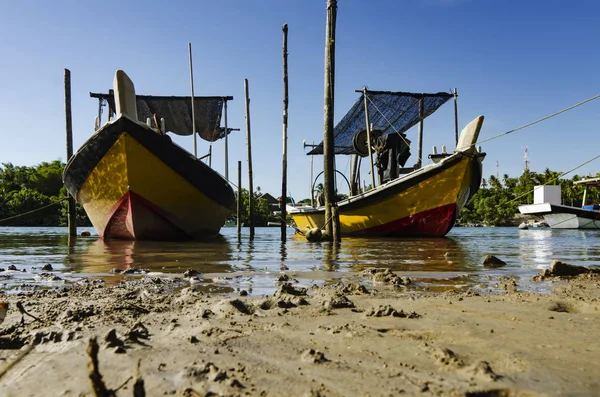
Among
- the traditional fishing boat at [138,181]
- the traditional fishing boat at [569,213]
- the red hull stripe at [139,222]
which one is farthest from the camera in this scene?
the traditional fishing boat at [569,213]

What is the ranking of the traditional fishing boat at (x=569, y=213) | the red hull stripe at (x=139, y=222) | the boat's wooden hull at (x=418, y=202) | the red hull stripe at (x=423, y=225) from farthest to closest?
the traditional fishing boat at (x=569, y=213) < the red hull stripe at (x=423, y=225) < the boat's wooden hull at (x=418, y=202) < the red hull stripe at (x=139, y=222)

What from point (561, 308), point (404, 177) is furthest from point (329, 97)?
point (561, 308)

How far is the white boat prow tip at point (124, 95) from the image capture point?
9.38 meters

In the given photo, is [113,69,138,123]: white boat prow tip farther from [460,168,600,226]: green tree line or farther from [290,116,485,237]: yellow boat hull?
[460,168,600,226]: green tree line

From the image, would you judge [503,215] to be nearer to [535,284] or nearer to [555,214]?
[555,214]

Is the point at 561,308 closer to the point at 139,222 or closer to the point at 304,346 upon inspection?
the point at 304,346

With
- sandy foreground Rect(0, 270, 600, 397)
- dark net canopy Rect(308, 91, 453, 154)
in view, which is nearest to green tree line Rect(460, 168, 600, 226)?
dark net canopy Rect(308, 91, 453, 154)

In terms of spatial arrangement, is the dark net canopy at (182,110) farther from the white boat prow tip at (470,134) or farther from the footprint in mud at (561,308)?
the footprint in mud at (561,308)

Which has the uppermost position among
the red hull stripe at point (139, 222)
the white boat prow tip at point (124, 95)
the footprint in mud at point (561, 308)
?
the white boat prow tip at point (124, 95)

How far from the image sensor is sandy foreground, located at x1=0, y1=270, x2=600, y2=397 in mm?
1420

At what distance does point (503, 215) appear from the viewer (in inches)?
→ 2256

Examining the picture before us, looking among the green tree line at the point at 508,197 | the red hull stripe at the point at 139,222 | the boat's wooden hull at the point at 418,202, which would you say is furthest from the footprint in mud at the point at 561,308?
the green tree line at the point at 508,197

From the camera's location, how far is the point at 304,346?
1.85 m

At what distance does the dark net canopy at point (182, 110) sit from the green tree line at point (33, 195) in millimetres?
26654
